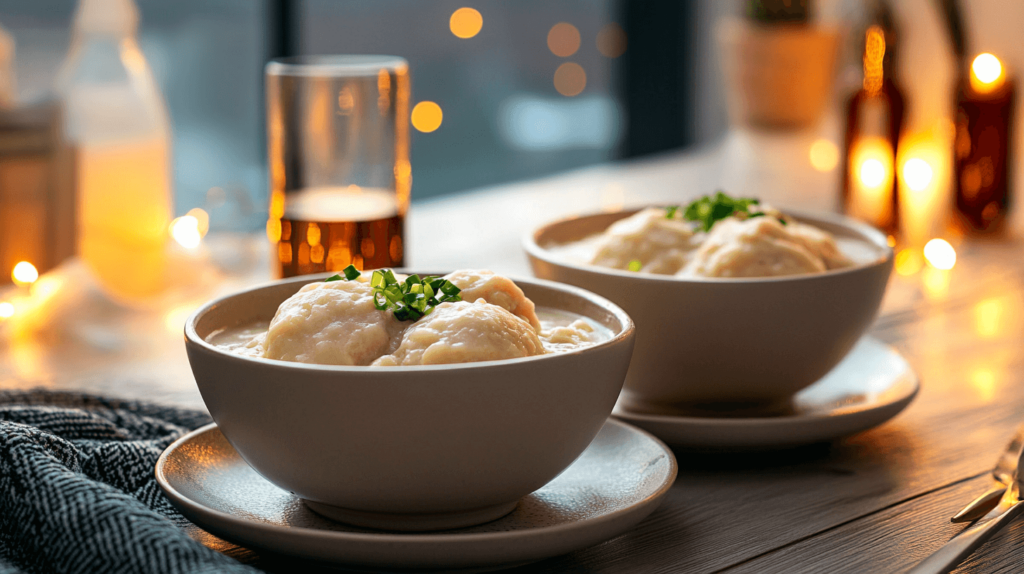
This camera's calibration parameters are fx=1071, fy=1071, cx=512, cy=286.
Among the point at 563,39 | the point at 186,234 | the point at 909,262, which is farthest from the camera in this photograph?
the point at 563,39

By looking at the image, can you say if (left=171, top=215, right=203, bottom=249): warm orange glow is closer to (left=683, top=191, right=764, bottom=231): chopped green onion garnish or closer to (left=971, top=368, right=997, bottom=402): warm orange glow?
(left=683, top=191, right=764, bottom=231): chopped green onion garnish

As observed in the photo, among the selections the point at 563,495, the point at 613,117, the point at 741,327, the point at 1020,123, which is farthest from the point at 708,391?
the point at 613,117

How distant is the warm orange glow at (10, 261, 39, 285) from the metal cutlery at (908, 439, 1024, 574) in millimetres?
1101

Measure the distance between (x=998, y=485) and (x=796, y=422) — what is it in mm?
161

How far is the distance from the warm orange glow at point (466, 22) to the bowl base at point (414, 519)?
10.0 ft

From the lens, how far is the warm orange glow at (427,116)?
3666 millimetres

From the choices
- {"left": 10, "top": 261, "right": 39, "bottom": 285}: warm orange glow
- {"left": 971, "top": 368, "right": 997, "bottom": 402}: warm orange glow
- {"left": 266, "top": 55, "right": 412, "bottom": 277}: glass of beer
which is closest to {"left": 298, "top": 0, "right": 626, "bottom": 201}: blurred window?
{"left": 10, "top": 261, "right": 39, "bottom": 285}: warm orange glow

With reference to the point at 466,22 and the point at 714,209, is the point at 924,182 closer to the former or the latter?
the point at 714,209

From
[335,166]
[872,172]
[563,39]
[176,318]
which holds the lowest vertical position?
[176,318]

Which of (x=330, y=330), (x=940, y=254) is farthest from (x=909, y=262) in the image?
(x=330, y=330)

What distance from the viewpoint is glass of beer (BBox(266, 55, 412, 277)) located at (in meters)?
1.13

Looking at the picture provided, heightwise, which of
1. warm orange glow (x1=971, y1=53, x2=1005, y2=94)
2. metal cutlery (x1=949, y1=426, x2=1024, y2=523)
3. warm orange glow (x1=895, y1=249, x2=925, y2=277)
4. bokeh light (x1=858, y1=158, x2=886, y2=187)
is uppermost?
warm orange glow (x1=971, y1=53, x2=1005, y2=94)

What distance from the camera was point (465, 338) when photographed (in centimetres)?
63

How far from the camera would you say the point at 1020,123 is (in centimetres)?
203
